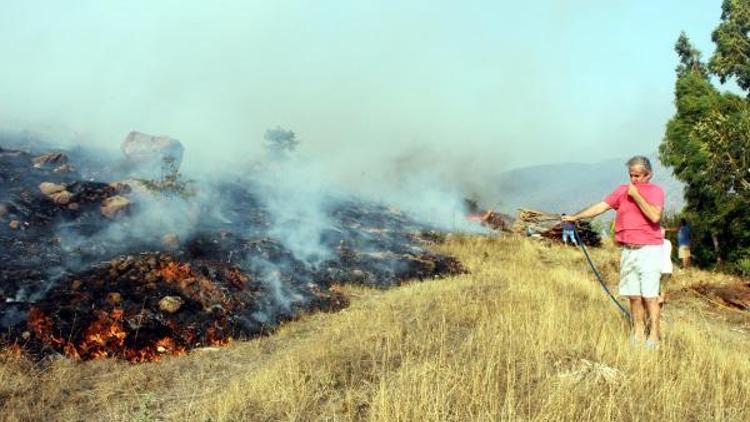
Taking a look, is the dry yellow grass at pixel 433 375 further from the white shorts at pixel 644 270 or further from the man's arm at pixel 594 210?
the man's arm at pixel 594 210

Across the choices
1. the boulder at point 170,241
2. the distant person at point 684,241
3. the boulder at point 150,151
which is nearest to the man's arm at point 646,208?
the boulder at point 170,241

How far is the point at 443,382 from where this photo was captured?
3.92 metres

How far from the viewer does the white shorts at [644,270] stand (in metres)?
5.03

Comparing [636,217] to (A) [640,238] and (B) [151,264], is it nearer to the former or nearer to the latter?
(A) [640,238]

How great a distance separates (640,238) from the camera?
5074 mm

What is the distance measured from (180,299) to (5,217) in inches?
143

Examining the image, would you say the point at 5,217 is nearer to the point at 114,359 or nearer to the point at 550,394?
the point at 114,359

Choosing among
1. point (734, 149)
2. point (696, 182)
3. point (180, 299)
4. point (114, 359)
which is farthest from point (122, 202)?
point (696, 182)

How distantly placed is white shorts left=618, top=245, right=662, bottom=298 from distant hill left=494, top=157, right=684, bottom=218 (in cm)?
9954

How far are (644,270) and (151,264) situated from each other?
6.54 m

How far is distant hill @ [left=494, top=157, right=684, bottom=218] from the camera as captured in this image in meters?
114

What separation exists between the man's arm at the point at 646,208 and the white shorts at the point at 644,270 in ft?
0.99

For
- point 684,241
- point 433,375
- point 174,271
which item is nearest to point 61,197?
point 174,271

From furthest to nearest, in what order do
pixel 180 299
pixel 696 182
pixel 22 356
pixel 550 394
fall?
pixel 696 182 < pixel 180 299 < pixel 22 356 < pixel 550 394
